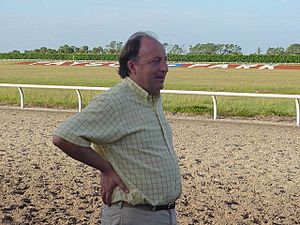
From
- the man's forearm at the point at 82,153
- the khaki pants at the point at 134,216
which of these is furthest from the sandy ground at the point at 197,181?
the man's forearm at the point at 82,153

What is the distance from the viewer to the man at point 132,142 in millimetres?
3189

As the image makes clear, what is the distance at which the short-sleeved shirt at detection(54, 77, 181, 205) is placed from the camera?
3.18 metres

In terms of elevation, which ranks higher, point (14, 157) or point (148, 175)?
point (148, 175)

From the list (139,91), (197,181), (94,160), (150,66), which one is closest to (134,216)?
(94,160)

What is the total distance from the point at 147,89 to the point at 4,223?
128 inches

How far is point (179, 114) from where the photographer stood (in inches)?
651

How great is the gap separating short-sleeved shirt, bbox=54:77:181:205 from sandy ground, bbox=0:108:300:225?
3.01 m

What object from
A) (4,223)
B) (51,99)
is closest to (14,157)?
(4,223)

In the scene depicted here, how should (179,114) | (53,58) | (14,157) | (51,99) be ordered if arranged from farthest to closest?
1. (53,58)
2. (51,99)
3. (179,114)
4. (14,157)

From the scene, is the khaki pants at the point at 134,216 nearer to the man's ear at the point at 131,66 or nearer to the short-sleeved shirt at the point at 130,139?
the short-sleeved shirt at the point at 130,139

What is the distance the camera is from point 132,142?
3238 mm

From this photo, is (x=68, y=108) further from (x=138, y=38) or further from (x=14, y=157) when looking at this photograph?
(x=138, y=38)

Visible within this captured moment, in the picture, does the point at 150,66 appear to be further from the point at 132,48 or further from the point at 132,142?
the point at 132,142

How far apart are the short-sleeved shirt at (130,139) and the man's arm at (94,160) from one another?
2 centimetres
